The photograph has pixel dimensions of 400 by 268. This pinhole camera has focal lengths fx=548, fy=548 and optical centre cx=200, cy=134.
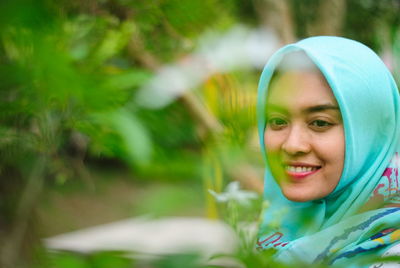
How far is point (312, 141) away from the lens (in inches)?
34.2

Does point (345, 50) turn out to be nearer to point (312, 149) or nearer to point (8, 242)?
point (312, 149)

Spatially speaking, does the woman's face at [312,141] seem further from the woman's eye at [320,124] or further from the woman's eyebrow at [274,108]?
the woman's eyebrow at [274,108]

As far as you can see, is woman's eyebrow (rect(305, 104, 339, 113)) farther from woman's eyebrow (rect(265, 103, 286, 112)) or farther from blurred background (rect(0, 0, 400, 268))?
woman's eyebrow (rect(265, 103, 286, 112))

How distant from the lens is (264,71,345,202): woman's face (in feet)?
2.75

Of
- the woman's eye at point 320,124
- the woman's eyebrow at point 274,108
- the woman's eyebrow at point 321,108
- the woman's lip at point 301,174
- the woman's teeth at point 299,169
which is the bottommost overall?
the woman's eyebrow at point 274,108

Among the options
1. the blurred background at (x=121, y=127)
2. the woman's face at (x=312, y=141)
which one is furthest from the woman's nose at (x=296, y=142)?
the blurred background at (x=121, y=127)

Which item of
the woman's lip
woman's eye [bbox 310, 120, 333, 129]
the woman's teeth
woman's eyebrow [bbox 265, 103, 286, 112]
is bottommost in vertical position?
woman's eyebrow [bbox 265, 103, 286, 112]

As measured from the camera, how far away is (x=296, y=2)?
403 centimetres

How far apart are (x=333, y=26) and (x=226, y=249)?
246 centimetres

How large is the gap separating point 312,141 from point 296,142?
0.05 metres

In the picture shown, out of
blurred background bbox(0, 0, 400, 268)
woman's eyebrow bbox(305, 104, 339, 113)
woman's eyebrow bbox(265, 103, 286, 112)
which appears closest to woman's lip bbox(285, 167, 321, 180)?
woman's eyebrow bbox(305, 104, 339, 113)

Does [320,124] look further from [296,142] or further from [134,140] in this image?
[134,140]

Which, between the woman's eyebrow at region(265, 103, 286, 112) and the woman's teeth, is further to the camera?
the woman's teeth

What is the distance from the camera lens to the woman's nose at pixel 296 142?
31.8 inches
